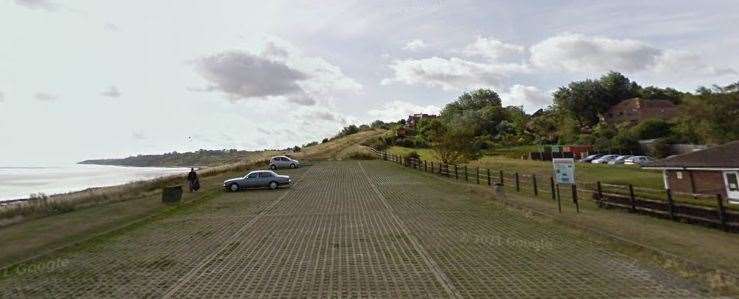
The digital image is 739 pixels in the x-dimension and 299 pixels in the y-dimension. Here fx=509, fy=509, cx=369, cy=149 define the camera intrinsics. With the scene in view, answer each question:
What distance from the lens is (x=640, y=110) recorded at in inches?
4215

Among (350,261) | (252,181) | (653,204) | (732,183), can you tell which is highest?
(252,181)

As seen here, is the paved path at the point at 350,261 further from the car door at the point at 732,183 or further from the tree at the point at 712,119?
the tree at the point at 712,119

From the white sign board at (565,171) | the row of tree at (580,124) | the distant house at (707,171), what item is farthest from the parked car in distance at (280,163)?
the white sign board at (565,171)

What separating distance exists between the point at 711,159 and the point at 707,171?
0.83 m

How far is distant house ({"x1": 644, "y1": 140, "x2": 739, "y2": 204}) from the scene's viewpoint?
101 feet

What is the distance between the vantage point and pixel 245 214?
21938 millimetres

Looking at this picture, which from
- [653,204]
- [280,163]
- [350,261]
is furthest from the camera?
[280,163]

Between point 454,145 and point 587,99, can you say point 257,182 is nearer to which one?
point 454,145

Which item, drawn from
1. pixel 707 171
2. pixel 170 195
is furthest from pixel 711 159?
pixel 170 195

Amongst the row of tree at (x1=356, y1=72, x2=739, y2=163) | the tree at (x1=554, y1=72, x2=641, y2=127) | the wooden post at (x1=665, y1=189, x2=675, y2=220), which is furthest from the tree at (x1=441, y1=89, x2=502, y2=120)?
the wooden post at (x1=665, y1=189, x2=675, y2=220)

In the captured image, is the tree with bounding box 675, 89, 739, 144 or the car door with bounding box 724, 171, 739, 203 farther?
the tree with bounding box 675, 89, 739, 144

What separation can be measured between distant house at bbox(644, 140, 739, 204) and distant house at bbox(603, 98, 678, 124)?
253 ft

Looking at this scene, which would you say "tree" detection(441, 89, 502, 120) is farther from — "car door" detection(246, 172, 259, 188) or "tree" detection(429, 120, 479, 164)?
"car door" detection(246, 172, 259, 188)

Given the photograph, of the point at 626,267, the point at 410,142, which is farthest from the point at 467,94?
the point at 626,267
